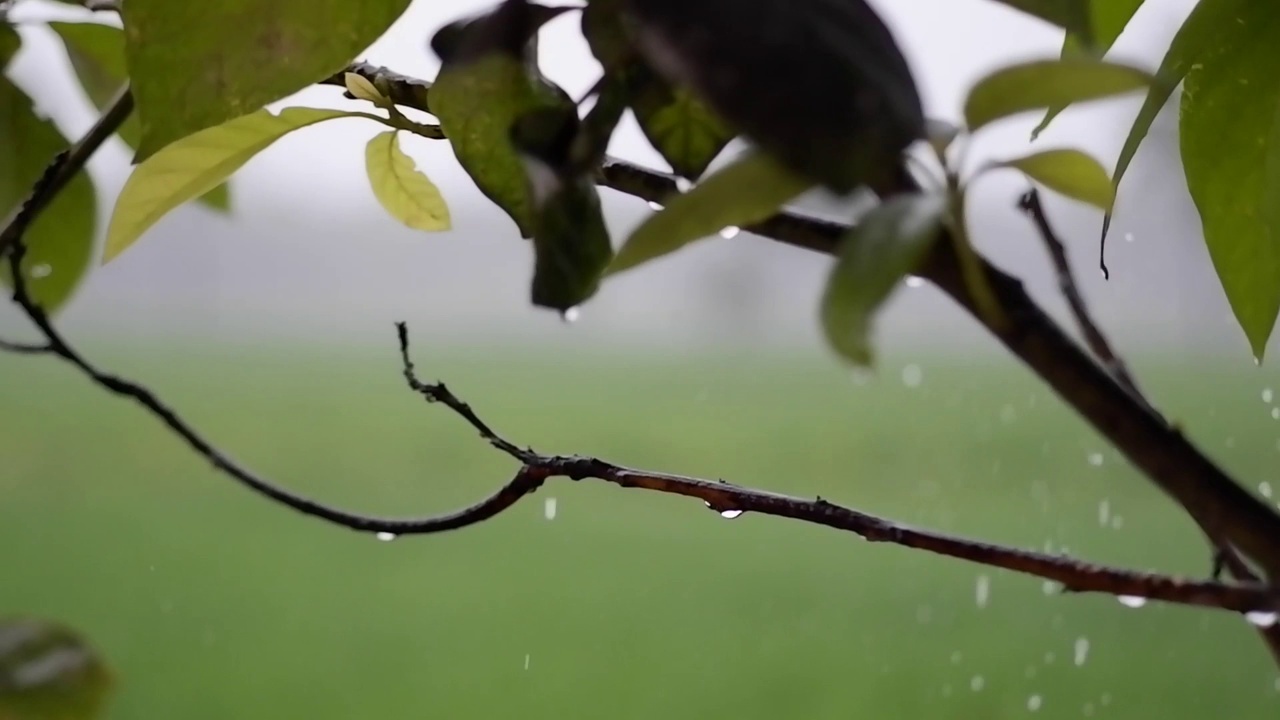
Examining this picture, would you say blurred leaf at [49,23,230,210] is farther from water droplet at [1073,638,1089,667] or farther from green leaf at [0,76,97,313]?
water droplet at [1073,638,1089,667]

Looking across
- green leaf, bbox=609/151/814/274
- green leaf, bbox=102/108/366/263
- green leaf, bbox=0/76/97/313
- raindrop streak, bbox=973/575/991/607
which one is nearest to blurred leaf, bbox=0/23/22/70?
green leaf, bbox=0/76/97/313

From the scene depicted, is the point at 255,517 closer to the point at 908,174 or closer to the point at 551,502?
the point at 551,502

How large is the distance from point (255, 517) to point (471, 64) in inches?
23.3

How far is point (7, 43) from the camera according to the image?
1.44ft

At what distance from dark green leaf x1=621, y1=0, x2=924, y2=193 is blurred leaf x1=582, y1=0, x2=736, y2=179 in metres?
0.02

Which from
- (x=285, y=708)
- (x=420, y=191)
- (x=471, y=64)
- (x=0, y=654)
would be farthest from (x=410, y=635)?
(x=471, y=64)

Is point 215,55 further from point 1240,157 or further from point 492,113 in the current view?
point 1240,157

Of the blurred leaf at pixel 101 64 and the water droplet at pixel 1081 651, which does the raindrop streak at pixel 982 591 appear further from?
the blurred leaf at pixel 101 64

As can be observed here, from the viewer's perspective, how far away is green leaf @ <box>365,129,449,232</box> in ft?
1.05

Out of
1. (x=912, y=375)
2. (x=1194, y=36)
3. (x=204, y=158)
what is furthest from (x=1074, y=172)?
(x=912, y=375)

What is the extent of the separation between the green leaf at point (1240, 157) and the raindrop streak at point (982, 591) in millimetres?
351

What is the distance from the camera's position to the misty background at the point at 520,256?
46cm

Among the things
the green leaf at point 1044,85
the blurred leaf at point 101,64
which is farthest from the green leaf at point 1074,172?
the blurred leaf at point 101,64

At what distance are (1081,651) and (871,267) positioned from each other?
52 cm
